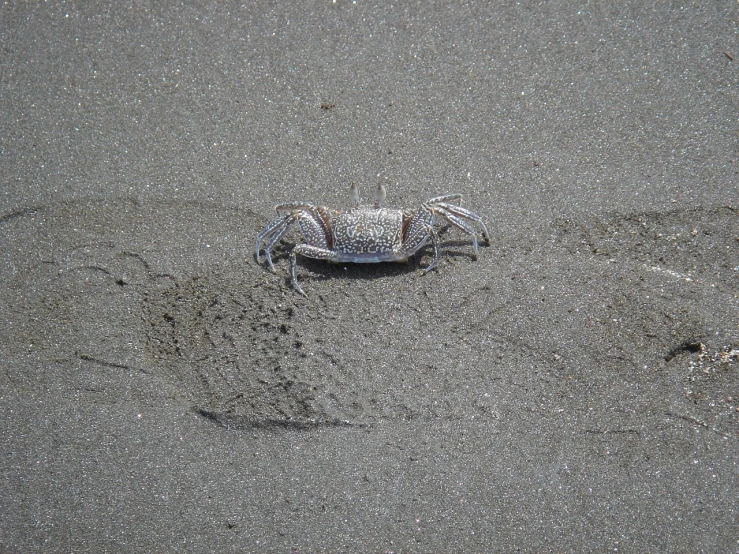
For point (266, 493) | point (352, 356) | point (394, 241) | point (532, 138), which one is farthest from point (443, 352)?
point (532, 138)

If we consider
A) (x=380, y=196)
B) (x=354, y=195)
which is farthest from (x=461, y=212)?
(x=354, y=195)

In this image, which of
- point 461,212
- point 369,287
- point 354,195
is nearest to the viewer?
point 369,287

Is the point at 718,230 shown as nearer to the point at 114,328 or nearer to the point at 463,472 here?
the point at 463,472

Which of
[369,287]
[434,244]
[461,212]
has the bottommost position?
[369,287]

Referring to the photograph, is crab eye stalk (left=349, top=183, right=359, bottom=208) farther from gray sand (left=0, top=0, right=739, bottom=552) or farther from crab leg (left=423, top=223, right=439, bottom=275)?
crab leg (left=423, top=223, right=439, bottom=275)

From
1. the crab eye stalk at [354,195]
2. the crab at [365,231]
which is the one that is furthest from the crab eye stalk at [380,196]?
the crab eye stalk at [354,195]

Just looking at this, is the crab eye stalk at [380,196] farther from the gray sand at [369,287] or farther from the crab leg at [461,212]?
the crab leg at [461,212]

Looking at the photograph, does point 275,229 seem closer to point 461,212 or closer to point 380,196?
point 380,196
